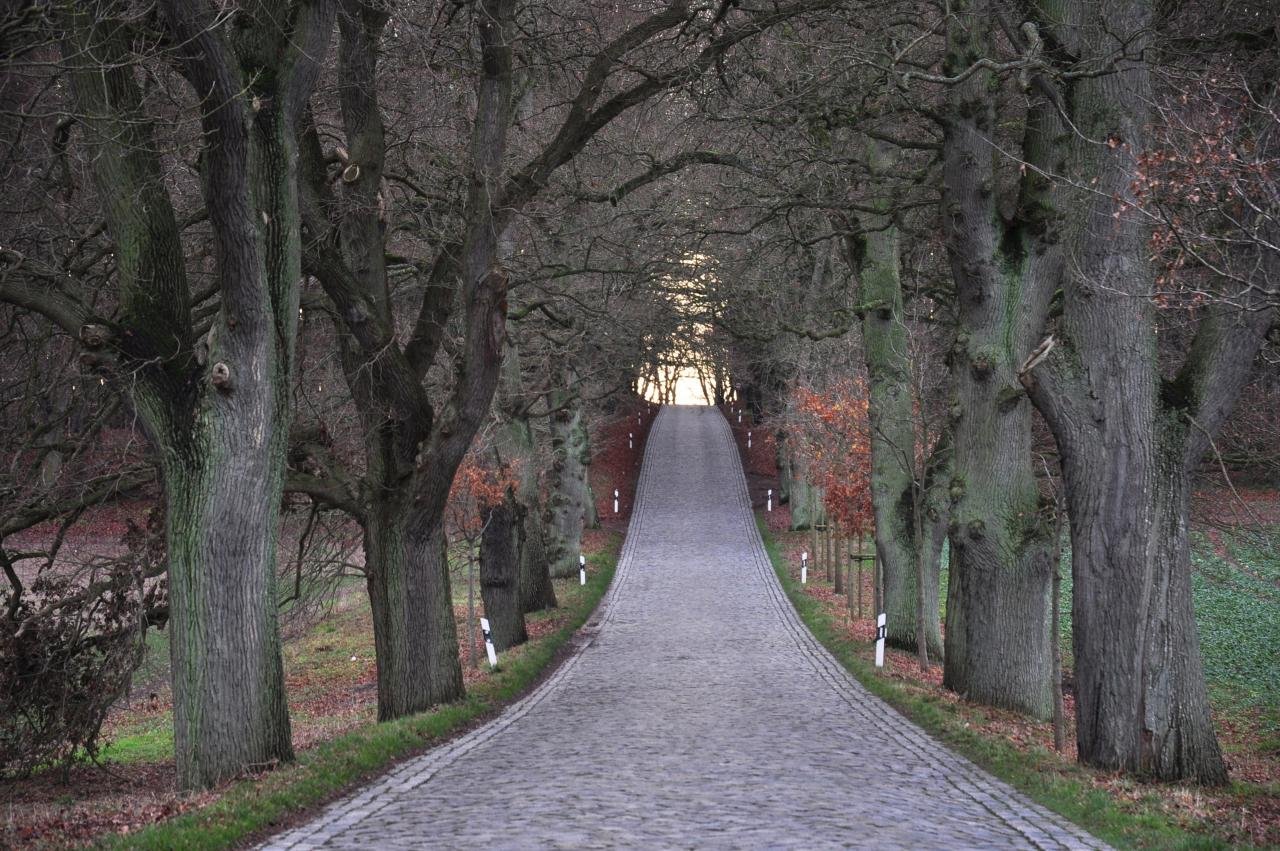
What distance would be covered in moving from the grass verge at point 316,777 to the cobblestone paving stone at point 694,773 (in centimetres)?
24

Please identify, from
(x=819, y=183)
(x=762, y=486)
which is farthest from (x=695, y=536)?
(x=819, y=183)

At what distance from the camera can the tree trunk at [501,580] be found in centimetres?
2075

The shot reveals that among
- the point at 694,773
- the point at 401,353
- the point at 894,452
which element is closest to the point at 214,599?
the point at 694,773

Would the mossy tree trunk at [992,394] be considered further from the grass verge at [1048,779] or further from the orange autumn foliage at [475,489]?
the orange autumn foliage at [475,489]

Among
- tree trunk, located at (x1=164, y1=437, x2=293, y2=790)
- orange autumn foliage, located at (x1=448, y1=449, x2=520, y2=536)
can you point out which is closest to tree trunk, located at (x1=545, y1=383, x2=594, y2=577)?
orange autumn foliage, located at (x1=448, y1=449, x2=520, y2=536)

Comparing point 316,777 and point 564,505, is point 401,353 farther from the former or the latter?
point 564,505

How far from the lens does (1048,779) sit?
9.93 meters

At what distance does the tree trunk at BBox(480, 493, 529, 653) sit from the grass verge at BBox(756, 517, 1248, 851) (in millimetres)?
5701

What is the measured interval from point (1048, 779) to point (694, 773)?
8.82ft

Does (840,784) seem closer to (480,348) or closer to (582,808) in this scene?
(582,808)

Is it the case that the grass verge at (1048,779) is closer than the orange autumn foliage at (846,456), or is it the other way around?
the grass verge at (1048,779)

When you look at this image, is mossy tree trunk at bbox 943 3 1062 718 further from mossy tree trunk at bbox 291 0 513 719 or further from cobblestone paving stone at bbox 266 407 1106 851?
mossy tree trunk at bbox 291 0 513 719

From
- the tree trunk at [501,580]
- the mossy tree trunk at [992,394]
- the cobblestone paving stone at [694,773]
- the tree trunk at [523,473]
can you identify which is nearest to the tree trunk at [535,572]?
the tree trunk at [523,473]

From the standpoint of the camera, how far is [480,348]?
13.2 m
